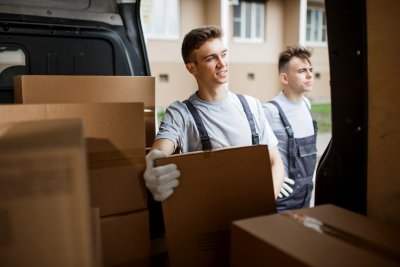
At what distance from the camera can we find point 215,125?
1.79 metres

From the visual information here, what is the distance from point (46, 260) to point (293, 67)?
Answer: 2.41 m

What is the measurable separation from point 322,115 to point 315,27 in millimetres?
3449

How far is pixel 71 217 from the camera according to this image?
0.63m

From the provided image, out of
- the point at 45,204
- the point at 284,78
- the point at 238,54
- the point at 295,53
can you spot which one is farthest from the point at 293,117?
the point at 238,54

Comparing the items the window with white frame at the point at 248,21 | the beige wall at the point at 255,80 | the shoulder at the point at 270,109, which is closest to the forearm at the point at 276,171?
the shoulder at the point at 270,109

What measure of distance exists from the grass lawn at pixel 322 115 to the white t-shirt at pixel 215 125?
790 centimetres

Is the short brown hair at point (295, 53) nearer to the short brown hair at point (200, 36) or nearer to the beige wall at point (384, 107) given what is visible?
the short brown hair at point (200, 36)

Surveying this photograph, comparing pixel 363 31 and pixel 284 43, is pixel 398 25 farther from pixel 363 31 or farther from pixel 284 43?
pixel 284 43

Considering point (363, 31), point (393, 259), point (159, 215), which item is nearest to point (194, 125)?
point (159, 215)

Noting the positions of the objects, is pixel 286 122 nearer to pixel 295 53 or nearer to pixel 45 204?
pixel 295 53

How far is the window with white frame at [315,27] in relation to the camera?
12688mm

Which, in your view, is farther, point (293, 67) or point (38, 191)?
point (293, 67)

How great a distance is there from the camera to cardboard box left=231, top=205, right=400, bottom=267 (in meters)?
0.80

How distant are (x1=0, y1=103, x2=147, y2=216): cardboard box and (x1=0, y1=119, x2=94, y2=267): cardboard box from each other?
421mm
